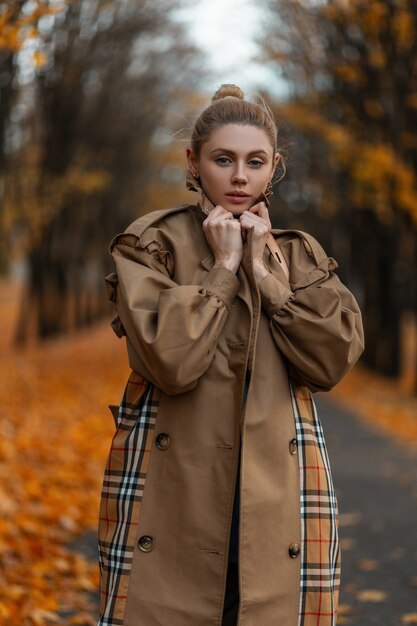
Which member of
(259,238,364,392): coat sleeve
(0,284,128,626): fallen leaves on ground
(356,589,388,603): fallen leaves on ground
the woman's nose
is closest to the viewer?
(259,238,364,392): coat sleeve

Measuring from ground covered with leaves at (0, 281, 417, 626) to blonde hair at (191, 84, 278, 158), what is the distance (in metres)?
2.52

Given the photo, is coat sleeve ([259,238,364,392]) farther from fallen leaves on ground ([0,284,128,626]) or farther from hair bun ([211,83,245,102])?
fallen leaves on ground ([0,284,128,626])

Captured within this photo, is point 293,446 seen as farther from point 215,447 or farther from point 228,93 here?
point 228,93

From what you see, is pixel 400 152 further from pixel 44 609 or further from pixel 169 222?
pixel 169 222

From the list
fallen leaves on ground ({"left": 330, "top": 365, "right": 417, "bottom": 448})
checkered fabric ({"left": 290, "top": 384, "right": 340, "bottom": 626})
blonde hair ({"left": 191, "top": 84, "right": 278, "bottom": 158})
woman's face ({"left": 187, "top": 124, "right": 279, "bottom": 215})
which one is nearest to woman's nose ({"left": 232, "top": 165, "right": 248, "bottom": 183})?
woman's face ({"left": 187, "top": 124, "right": 279, "bottom": 215})

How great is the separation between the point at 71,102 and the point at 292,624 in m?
18.3

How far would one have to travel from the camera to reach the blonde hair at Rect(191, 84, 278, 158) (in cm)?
263

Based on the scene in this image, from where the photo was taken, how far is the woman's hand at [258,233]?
2562mm

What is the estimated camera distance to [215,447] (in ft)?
8.14

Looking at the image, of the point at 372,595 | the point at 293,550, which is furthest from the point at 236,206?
the point at 372,595

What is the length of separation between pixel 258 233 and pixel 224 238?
94mm

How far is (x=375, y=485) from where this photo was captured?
8.36 metres

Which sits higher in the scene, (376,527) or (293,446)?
(376,527)

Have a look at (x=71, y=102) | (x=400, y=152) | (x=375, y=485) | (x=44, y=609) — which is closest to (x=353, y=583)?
(x=44, y=609)
